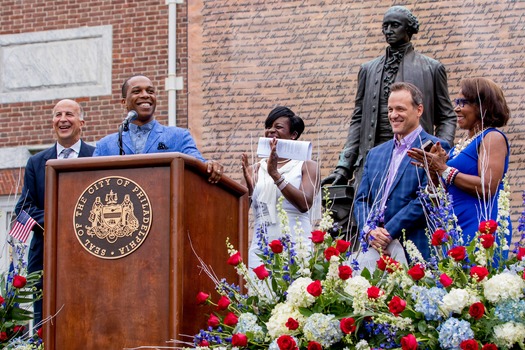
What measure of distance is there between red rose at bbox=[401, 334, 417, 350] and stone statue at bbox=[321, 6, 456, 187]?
327 cm

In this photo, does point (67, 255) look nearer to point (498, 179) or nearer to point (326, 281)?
point (326, 281)

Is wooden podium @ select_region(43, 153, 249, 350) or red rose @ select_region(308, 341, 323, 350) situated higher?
wooden podium @ select_region(43, 153, 249, 350)

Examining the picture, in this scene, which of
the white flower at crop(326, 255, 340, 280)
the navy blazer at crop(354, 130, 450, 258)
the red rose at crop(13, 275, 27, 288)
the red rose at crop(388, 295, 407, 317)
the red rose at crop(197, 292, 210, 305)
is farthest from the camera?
the navy blazer at crop(354, 130, 450, 258)

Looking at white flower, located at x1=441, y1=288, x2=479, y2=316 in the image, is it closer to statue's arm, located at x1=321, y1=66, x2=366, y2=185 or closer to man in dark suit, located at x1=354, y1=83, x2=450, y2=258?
man in dark suit, located at x1=354, y1=83, x2=450, y2=258

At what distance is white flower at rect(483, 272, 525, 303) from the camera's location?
425 cm

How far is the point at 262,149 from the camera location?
6.57m

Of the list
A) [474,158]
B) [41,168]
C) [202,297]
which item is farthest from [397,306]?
[41,168]

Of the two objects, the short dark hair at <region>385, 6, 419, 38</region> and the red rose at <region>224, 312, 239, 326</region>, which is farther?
the short dark hair at <region>385, 6, 419, 38</region>

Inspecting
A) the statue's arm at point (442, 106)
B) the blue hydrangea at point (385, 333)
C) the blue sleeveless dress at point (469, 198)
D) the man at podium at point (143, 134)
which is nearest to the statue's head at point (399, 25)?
the statue's arm at point (442, 106)

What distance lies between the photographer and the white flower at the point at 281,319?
4.44m

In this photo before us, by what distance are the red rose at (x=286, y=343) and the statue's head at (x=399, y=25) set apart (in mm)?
3560

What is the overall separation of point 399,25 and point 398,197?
1.76 metres

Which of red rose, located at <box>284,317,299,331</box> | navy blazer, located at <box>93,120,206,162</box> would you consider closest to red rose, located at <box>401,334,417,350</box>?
red rose, located at <box>284,317,299,331</box>

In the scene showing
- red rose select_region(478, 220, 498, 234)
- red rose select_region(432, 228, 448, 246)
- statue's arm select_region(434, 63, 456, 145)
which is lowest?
red rose select_region(432, 228, 448, 246)
